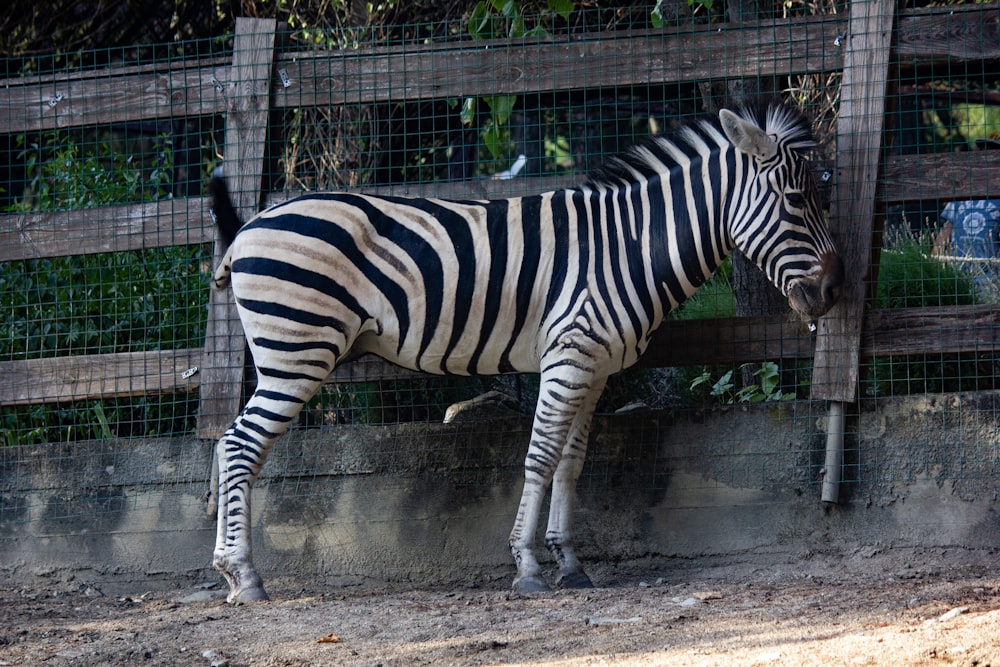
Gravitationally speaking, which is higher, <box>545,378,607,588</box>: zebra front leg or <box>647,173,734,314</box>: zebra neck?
<box>647,173,734,314</box>: zebra neck

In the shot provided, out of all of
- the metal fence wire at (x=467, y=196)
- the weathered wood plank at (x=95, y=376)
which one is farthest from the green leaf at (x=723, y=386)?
the weathered wood plank at (x=95, y=376)

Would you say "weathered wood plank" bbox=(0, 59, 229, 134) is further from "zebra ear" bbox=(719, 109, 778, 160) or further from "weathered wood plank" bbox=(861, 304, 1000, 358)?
"weathered wood plank" bbox=(861, 304, 1000, 358)

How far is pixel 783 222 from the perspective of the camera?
4.90 m

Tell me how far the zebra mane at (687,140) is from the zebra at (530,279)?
0.03ft

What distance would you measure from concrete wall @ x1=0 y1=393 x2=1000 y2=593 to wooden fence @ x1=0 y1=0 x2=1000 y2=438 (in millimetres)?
336

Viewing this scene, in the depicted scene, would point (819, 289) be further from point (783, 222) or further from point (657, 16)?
point (657, 16)

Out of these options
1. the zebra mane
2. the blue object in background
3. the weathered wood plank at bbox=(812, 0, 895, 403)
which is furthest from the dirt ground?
the blue object in background

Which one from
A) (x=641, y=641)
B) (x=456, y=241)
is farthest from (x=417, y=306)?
(x=641, y=641)

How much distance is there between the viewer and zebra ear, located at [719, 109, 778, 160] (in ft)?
16.0

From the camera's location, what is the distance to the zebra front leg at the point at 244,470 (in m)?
4.94

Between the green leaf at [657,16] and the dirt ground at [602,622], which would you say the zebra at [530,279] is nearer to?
the dirt ground at [602,622]

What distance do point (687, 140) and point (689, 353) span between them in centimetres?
112

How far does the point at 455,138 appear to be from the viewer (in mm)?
8352

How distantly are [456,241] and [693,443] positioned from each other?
1.66 m
